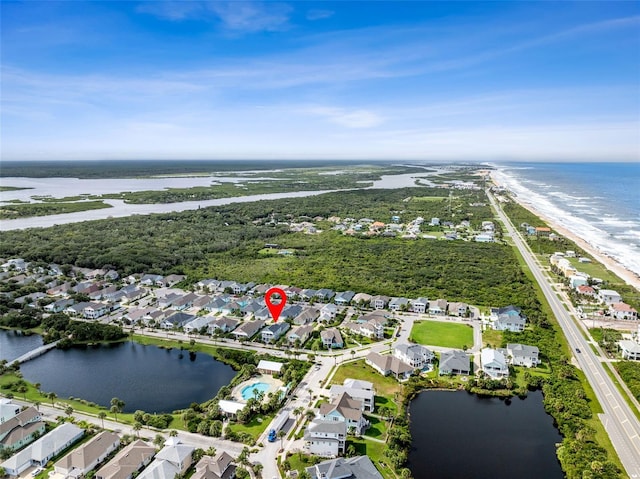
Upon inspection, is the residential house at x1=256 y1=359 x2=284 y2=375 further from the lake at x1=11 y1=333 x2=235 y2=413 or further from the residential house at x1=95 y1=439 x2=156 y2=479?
the residential house at x1=95 y1=439 x2=156 y2=479

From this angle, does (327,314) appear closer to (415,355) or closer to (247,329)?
(247,329)

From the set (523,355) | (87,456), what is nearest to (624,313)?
(523,355)

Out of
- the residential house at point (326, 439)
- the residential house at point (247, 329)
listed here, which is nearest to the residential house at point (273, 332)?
the residential house at point (247, 329)

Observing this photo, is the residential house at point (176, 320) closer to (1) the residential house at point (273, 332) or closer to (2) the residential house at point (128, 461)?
(1) the residential house at point (273, 332)

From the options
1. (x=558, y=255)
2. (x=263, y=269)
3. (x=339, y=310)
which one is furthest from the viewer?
(x=558, y=255)

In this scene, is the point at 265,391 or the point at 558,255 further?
→ the point at 558,255

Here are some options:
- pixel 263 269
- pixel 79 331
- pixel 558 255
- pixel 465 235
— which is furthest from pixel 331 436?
pixel 465 235

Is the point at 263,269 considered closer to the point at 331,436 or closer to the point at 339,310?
the point at 339,310
